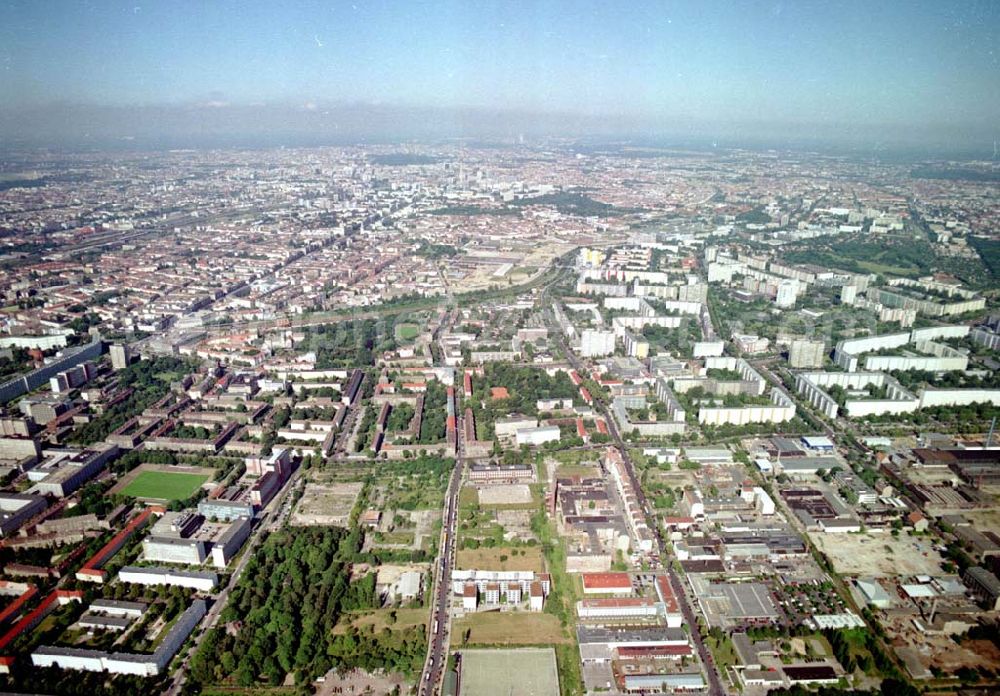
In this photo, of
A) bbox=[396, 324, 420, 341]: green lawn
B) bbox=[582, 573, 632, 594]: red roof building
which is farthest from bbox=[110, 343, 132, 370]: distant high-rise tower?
bbox=[582, 573, 632, 594]: red roof building

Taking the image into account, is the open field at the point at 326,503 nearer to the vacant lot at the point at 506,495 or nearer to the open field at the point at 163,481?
the open field at the point at 163,481

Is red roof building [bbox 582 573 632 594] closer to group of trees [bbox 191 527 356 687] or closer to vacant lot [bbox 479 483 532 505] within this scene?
vacant lot [bbox 479 483 532 505]

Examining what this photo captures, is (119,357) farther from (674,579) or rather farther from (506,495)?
(674,579)

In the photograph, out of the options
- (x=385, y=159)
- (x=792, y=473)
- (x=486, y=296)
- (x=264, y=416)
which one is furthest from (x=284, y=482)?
(x=385, y=159)

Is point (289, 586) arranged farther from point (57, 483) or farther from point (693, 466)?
point (693, 466)

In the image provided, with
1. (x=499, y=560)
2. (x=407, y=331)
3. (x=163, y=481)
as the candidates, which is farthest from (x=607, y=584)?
(x=407, y=331)
